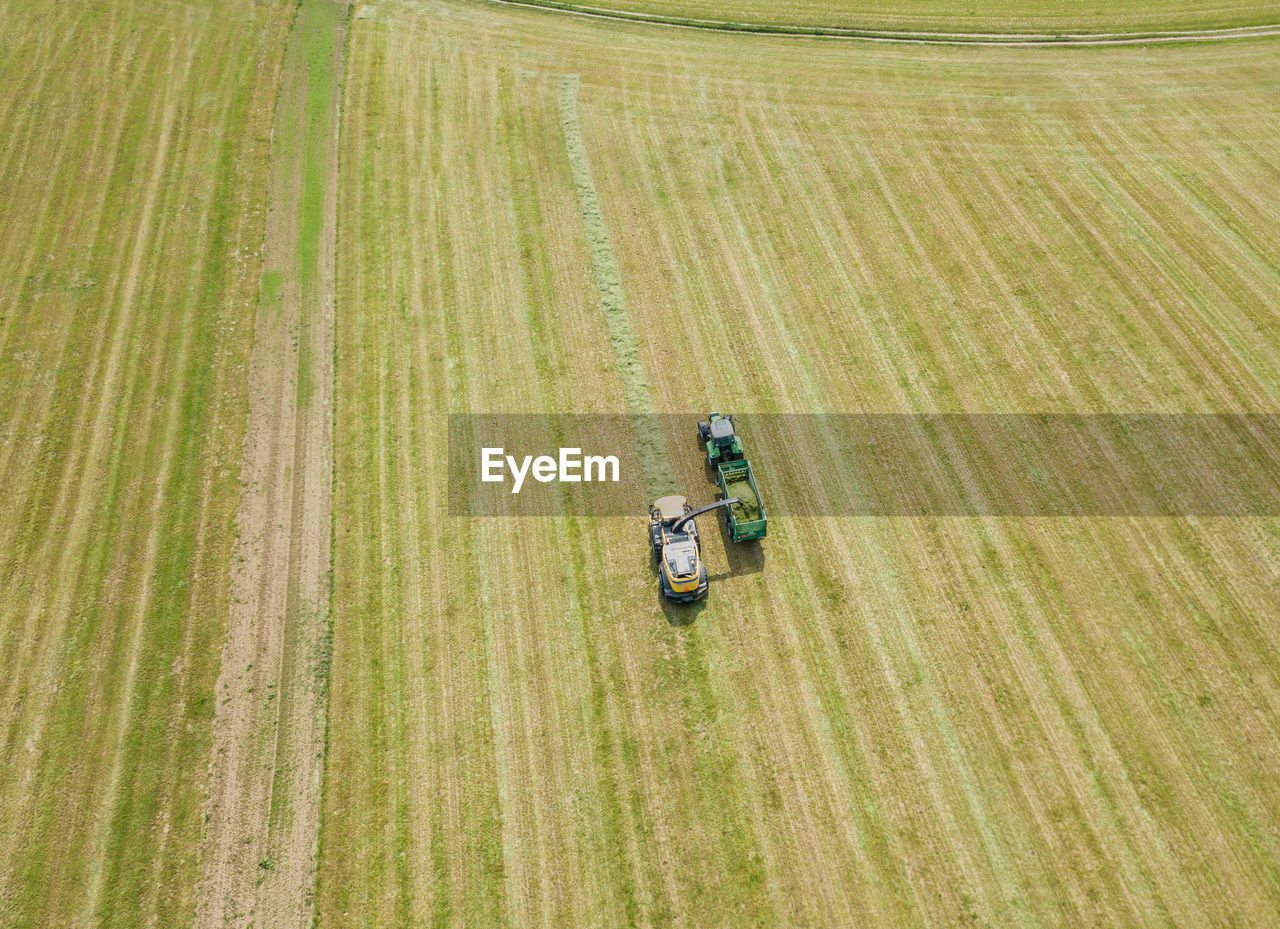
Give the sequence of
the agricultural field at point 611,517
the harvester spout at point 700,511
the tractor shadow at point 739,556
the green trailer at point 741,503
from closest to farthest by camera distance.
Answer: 1. the agricultural field at point 611,517
2. the harvester spout at point 700,511
3. the green trailer at point 741,503
4. the tractor shadow at point 739,556

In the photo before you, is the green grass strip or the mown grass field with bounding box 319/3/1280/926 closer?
the mown grass field with bounding box 319/3/1280/926

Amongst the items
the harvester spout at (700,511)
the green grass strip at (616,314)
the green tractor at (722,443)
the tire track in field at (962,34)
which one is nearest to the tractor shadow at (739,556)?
the green tractor at (722,443)

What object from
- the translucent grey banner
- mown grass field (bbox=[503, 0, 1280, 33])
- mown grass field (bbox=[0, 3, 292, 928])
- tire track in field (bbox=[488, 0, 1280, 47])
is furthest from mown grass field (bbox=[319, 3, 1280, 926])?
mown grass field (bbox=[503, 0, 1280, 33])

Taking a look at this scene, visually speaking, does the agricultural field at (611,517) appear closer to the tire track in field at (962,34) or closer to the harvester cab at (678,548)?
the harvester cab at (678,548)

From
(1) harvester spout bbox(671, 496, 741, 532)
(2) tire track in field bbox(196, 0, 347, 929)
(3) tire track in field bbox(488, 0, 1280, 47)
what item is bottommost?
(2) tire track in field bbox(196, 0, 347, 929)

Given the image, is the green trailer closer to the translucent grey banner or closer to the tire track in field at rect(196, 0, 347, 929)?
the translucent grey banner

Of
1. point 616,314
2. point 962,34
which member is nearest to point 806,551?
point 616,314

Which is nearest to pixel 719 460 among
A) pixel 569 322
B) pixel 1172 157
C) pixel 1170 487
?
pixel 569 322
